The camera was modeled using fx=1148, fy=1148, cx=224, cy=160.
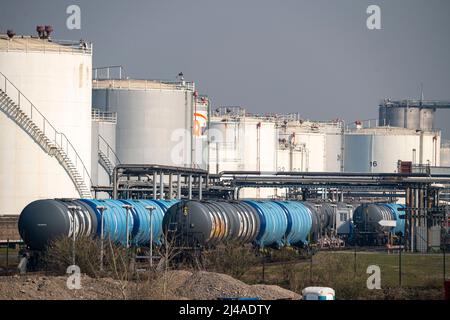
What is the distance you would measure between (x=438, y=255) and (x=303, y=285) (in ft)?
65.3

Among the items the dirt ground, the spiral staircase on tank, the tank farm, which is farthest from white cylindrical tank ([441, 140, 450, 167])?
the dirt ground

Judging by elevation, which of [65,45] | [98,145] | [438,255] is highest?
[65,45]

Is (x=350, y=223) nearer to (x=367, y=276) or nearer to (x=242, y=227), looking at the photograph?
(x=242, y=227)

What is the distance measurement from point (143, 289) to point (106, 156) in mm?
39627

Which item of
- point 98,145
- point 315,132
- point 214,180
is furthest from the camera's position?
point 315,132

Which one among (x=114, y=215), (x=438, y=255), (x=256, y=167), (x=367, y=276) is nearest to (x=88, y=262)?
(x=114, y=215)

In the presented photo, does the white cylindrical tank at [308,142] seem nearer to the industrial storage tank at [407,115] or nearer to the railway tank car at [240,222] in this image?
the industrial storage tank at [407,115]

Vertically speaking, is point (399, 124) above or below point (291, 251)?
above

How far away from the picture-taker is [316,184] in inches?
2672

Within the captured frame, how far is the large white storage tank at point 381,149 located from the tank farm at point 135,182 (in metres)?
26.3

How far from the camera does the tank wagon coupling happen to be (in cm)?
4159

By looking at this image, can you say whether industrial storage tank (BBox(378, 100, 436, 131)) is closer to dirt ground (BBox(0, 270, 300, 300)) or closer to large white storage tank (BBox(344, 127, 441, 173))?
large white storage tank (BBox(344, 127, 441, 173))

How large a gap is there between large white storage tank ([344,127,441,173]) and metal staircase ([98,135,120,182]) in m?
49.9

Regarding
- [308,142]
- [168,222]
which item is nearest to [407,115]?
[308,142]
